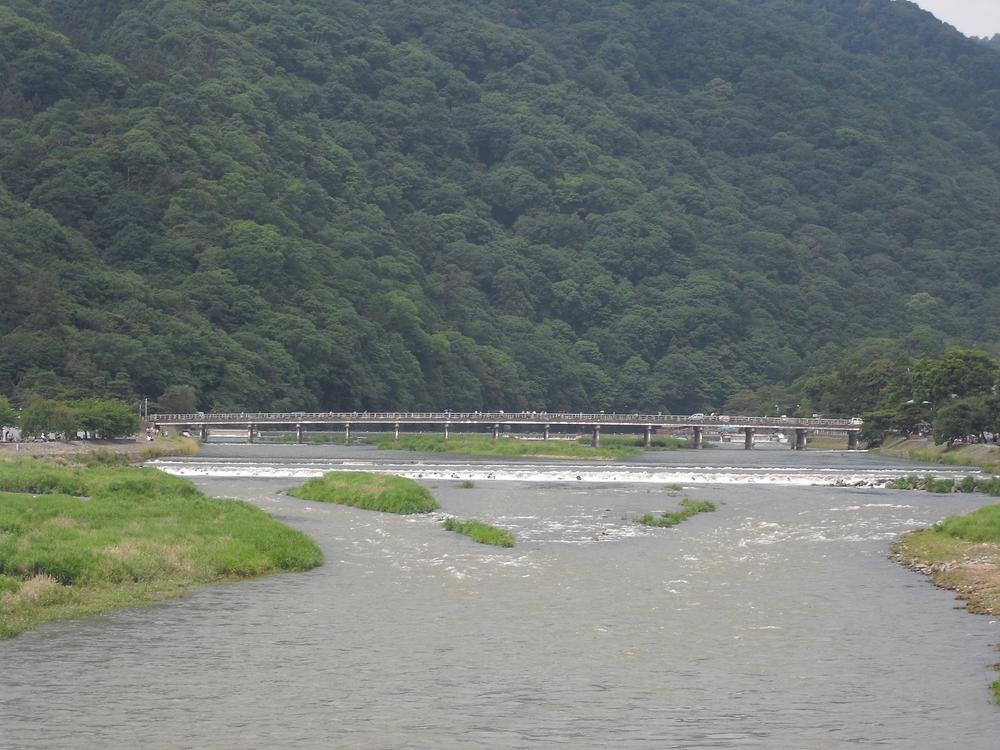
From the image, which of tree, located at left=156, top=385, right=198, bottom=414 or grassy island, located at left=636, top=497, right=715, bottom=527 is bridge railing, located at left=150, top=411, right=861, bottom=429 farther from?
grassy island, located at left=636, top=497, right=715, bottom=527

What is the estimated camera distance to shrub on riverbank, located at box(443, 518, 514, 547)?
54.4 m

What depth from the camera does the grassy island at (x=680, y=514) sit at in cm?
6334

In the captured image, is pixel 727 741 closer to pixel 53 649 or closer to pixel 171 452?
pixel 53 649

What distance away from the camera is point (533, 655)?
33.8 m

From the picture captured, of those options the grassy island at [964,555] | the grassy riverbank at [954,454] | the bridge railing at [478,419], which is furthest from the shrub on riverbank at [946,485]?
the bridge railing at [478,419]

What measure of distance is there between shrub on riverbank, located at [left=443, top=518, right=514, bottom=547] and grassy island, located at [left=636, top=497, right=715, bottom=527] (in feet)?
26.1

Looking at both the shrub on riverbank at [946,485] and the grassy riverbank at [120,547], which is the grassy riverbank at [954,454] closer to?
the shrub on riverbank at [946,485]

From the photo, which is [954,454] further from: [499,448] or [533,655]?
[533,655]

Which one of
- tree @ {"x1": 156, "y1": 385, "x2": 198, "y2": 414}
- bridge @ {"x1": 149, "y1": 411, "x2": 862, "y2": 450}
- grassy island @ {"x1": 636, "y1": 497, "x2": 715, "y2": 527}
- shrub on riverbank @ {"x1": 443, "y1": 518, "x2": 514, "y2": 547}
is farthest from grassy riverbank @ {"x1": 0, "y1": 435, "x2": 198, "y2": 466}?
grassy island @ {"x1": 636, "y1": 497, "x2": 715, "y2": 527}

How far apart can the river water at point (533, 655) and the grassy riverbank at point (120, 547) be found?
111 centimetres

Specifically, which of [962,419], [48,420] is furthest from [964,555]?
[962,419]

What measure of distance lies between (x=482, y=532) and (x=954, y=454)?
74.1 m

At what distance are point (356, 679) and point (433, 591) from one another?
37.5 ft

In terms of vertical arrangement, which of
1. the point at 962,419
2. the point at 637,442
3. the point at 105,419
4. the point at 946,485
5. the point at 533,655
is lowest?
the point at 533,655
